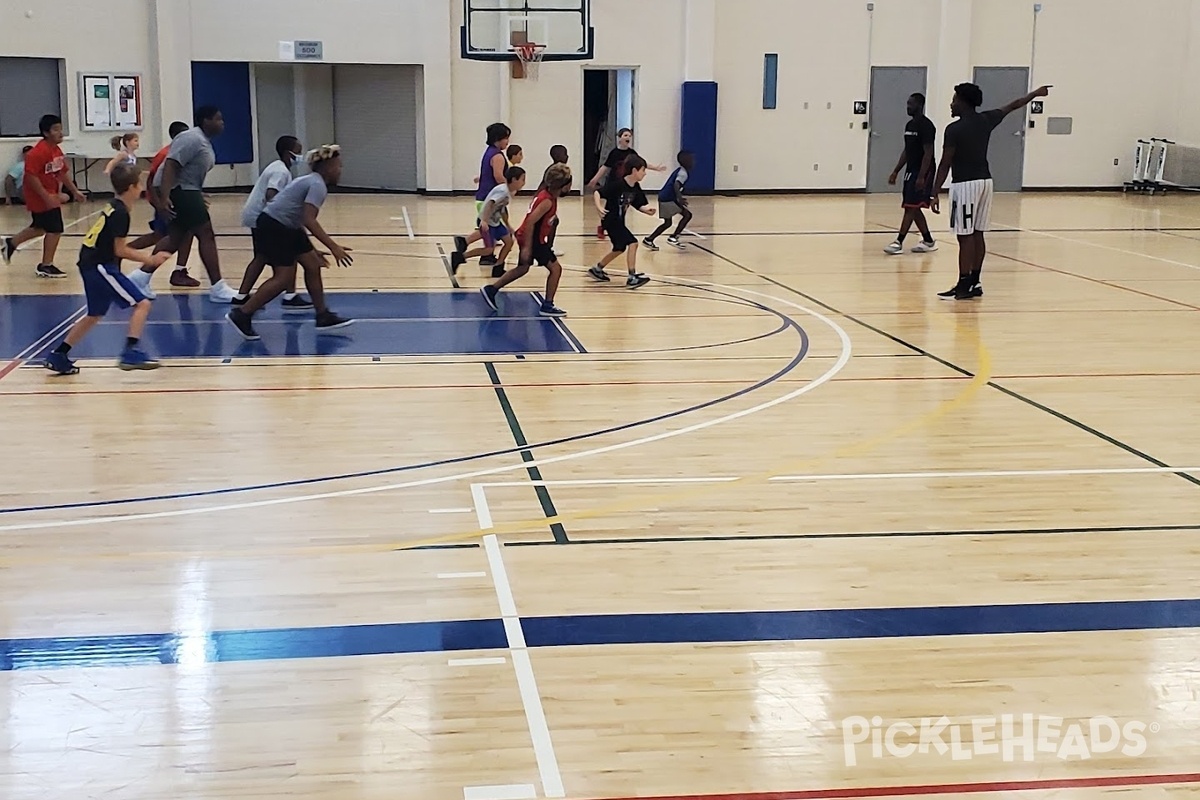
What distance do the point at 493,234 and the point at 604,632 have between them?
9662 mm

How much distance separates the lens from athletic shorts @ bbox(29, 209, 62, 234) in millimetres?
13312

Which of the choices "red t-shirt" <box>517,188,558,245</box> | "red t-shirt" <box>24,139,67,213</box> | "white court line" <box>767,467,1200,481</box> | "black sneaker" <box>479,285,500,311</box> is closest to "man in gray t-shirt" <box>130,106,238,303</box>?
"red t-shirt" <box>24,139,67,213</box>

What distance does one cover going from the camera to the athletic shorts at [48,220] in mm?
13312

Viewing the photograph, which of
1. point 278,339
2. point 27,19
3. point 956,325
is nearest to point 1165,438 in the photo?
point 956,325

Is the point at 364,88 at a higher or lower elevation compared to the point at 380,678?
higher

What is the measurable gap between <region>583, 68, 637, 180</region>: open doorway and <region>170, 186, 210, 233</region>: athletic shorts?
48.3 ft

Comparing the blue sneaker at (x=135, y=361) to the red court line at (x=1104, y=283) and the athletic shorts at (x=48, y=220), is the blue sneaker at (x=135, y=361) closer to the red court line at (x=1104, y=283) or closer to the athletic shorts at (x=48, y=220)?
the athletic shorts at (x=48, y=220)

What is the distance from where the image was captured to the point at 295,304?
11.7 m

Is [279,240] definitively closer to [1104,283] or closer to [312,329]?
[312,329]

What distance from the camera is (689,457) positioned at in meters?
7.00

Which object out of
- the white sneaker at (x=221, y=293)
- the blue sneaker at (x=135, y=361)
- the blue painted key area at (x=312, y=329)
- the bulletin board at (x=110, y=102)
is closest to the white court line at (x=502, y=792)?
the blue sneaker at (x=135, y=361)

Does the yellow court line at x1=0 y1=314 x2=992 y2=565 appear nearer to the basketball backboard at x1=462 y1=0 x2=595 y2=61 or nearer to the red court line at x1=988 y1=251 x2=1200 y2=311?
the red court line at x1=988 y1=251 x2=1200 y2=311

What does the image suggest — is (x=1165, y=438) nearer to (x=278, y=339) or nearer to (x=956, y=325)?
(x=956, y=325)

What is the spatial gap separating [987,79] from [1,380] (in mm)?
21882
